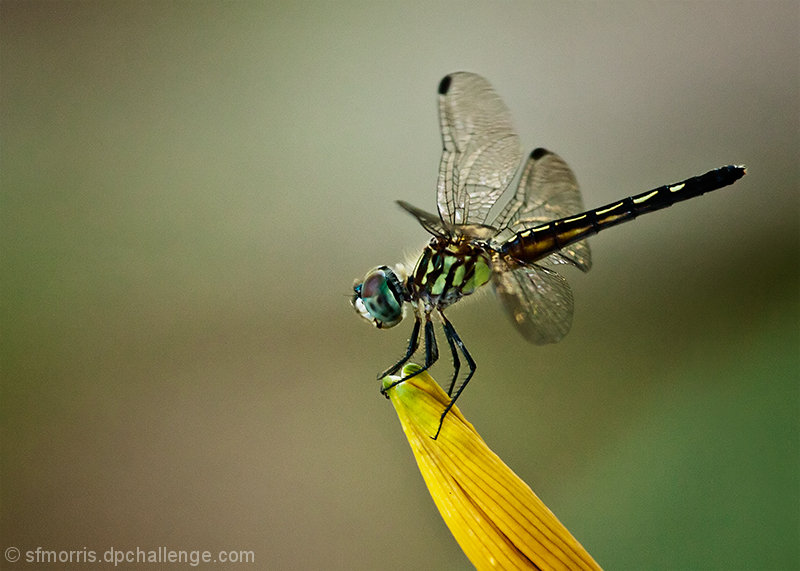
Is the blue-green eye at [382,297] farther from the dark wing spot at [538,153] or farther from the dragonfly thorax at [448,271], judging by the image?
the dark wing spot at [538,153]

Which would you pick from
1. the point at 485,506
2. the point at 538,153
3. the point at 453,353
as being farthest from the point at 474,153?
the point at 485,506

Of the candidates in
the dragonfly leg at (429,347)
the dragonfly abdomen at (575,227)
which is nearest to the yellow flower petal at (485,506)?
the dragonfly leg at (429,347)

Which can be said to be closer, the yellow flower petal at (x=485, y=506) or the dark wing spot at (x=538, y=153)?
the yellow flower petal at (x=485, y=506)

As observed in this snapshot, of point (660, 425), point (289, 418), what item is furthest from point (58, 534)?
point (660, 425)

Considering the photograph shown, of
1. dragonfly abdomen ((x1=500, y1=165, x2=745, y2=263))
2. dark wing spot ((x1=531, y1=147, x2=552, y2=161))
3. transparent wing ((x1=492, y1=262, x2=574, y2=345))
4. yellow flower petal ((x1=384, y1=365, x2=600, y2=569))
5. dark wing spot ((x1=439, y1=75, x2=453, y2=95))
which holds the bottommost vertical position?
yellow flower petal ((x1=384, y1=365, x2=600, y2=569))

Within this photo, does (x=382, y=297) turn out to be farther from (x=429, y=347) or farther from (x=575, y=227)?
(x=575, y=227)

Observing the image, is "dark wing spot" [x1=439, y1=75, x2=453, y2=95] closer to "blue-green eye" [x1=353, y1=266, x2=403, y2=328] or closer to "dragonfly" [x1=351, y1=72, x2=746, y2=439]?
"dragonfly" [x1=351, y1=72, x2=746, y2=439]

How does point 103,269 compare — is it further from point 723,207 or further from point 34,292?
point 723,207

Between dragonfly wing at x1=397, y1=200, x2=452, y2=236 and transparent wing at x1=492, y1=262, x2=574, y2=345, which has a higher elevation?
dragonfly wing at x1=397, y1=200, x2=452, y2=236

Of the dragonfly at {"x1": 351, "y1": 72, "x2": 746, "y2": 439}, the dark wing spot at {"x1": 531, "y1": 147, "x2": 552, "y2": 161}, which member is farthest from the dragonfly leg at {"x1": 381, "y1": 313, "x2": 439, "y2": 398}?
the dark wing spot at {"x1": 531, "y1": 147, "x2": 552, "y2": 161}
